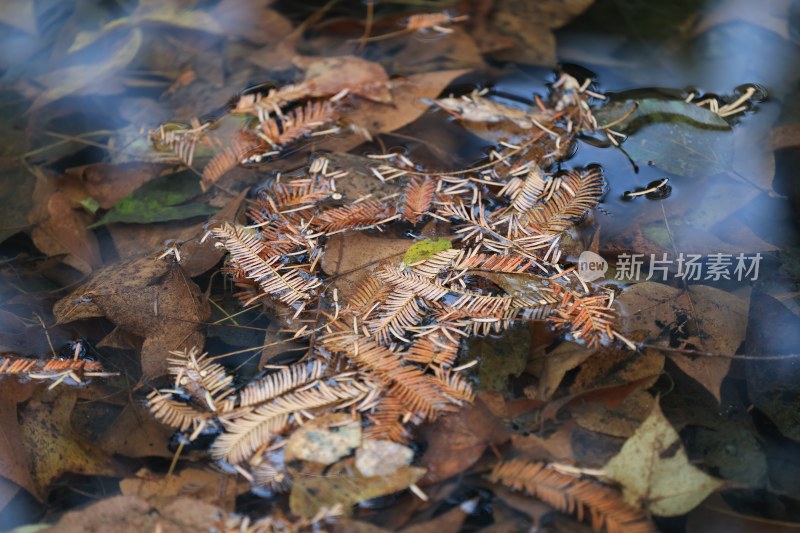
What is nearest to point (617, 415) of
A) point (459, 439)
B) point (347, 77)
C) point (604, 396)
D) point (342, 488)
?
point (604, 396)

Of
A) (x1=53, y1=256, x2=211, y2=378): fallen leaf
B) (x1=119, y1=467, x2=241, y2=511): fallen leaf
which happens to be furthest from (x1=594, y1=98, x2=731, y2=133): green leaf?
(x1=119, y1=467, x2=241, y2=511): fallen leaf

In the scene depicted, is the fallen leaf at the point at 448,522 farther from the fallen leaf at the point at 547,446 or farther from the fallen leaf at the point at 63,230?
the fallen leaf at the point at 63,230

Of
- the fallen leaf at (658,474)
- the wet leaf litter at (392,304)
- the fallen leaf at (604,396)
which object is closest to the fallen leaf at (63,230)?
the wet leaf litter at (392,304)

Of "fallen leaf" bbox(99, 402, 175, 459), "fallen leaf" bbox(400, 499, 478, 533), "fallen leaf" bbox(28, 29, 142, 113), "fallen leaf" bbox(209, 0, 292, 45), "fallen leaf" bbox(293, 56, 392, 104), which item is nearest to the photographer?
"fallen leaf" bbox(400, 499, 478, 533)

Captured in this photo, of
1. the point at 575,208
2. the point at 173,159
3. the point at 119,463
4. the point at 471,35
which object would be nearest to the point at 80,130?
the point at 173,159

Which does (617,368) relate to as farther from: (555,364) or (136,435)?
(136,435)

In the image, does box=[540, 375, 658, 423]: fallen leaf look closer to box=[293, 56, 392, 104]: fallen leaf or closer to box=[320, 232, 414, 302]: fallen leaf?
box=[320, 232, 414, 302]: fallen leaf

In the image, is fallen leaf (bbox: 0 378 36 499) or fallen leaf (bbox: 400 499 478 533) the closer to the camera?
fallen leaf (bbox: 400 499 478 533)
